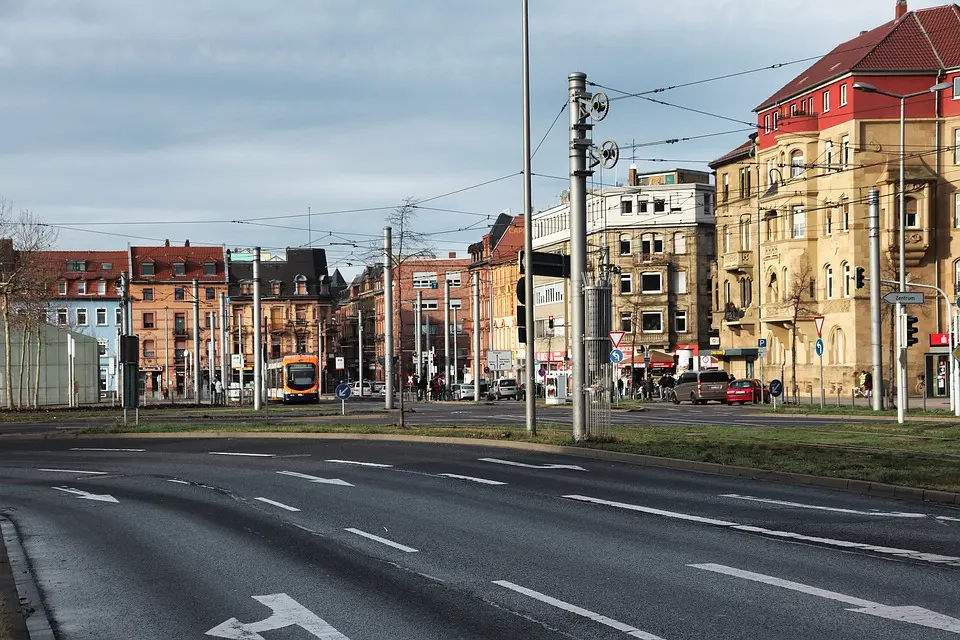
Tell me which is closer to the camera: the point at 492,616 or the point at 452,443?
the point at 492,616

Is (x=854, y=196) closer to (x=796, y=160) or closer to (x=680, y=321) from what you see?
(x=796, y=160)

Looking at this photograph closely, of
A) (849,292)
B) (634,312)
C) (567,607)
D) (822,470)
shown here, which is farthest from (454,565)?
(634,312)

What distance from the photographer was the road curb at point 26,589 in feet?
27.6

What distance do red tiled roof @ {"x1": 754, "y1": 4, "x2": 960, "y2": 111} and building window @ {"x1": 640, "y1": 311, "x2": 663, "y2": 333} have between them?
27582 millimetres

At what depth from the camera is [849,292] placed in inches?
2736

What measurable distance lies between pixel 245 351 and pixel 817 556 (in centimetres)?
12659

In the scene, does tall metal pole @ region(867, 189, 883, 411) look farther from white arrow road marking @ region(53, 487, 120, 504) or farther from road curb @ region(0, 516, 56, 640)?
road curb @ region(0, 516, 56, 640)

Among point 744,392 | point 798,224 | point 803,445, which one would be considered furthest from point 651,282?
point 803,445

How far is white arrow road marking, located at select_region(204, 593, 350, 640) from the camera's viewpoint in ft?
26.7

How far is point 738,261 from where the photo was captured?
268 ft

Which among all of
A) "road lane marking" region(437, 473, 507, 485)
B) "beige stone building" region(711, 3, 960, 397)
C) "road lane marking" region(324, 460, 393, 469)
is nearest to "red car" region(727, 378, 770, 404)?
"beige stone building" region(711, 3, 960, 397)

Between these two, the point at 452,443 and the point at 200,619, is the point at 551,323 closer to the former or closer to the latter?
the point at 452,443

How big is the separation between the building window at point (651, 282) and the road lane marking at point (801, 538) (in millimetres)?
83725

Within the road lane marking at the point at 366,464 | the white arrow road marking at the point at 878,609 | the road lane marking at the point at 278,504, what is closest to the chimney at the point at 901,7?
the road lane marking at the point at 366,464
